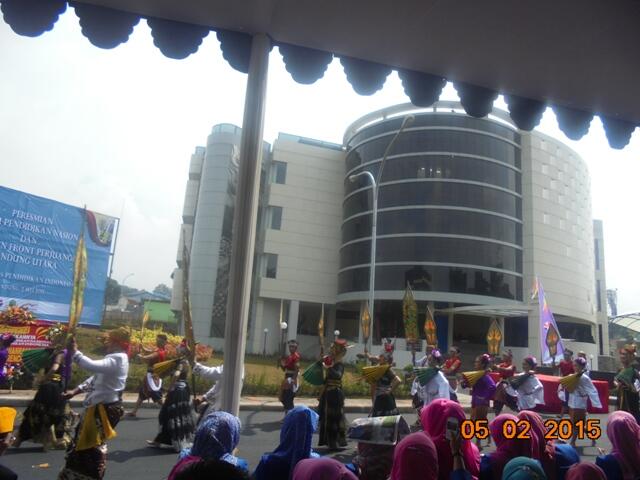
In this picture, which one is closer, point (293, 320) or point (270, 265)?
point (293, 320)

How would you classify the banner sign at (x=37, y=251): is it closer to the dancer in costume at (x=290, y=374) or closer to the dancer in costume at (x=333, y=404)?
the dancer in costume at (x=290, y=374)

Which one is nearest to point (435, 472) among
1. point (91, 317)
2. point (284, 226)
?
point (91, 317)

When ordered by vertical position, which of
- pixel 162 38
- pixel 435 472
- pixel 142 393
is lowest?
pixel 142 393

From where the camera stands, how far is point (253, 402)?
12.9 meters

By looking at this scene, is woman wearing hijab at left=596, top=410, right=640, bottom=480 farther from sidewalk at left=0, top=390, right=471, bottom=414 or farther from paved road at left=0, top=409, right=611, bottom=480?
sidewalk at left=0, top=390, right=471, bottom=414

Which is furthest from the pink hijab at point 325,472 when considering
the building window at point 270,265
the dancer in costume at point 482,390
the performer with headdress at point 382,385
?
the building window at point 270,265

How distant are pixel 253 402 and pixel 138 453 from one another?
5638 millimetres

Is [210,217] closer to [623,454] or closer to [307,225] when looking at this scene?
[307,225]

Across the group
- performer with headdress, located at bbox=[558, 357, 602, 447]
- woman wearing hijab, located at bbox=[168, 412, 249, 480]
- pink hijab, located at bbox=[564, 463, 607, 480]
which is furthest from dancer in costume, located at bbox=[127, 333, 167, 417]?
performer with headdress, located at bbox=[558, 357, 602, 447]

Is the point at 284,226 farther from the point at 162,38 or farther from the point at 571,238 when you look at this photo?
the point at 162,38

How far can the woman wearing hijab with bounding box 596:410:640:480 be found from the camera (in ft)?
9.71

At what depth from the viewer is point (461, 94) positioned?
3.39 metres

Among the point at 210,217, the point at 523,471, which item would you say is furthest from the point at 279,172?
the point at 523,471

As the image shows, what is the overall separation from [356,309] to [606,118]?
41865mm
